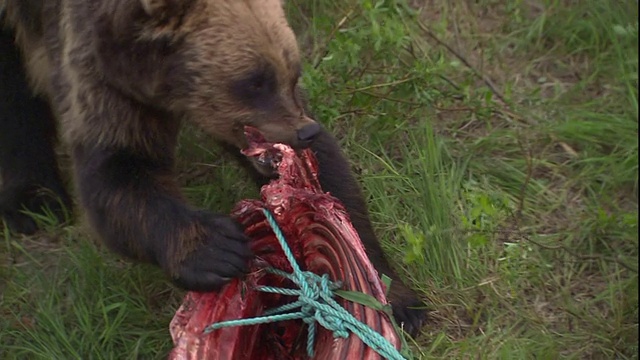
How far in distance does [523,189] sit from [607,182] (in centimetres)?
34

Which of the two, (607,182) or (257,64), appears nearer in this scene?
(257,64)

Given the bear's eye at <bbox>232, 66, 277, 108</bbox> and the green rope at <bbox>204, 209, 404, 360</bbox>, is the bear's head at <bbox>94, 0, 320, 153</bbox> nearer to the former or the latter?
the bear's eye at <bbox>232, 66, 277, 108</bbox>

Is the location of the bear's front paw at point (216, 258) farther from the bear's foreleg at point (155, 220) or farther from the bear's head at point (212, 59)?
the bear's head at point (212, 59)

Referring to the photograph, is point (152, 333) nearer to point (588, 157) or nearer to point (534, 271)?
point (534, 271)

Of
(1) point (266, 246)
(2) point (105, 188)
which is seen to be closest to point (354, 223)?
(1) point (266, 246)

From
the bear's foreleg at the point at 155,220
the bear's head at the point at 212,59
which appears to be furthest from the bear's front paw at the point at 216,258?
the bear's head at the point at 212,59

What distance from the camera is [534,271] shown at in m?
3.95

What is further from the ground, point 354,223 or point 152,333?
point 354,223

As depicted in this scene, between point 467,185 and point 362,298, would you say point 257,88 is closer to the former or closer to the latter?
point 362,298

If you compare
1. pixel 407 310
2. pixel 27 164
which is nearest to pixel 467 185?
pixel 407 310

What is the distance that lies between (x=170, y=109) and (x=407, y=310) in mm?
1183

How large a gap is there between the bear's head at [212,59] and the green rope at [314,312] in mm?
401

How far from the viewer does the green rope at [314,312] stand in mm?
3178

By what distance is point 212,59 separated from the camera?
355 cm
